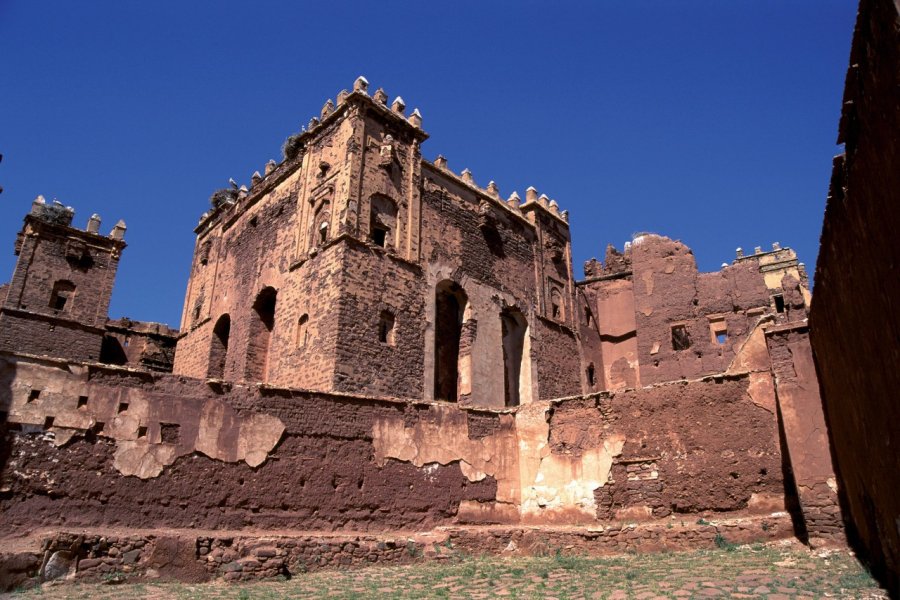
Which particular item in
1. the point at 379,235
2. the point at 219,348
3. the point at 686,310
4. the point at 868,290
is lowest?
the point at 868,290

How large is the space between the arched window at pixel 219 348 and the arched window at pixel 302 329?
484 cm

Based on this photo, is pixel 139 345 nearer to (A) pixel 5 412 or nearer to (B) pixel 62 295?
(B) pixel 62 295

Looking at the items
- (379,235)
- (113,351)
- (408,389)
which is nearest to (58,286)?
(113,351)

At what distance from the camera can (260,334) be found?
21.4 m

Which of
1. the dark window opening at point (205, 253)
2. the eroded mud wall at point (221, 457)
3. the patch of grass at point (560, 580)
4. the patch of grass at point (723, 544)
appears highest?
the dark window opening at point (205, 253)

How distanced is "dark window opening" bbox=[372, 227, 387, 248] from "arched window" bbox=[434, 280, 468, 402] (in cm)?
253

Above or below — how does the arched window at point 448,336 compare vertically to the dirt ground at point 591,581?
above

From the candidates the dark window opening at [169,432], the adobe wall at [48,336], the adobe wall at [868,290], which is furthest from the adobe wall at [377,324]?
the adobe wall at [48,336]

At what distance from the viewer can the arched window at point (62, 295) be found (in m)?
25.7

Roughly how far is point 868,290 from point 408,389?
1378cm

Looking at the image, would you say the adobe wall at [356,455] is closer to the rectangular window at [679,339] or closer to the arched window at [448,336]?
the arched window at [448,336]

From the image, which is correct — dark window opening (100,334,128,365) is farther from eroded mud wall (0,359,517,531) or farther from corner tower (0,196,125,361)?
eroded mud wall (0,359,517,531)

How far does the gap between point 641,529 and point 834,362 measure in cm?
494

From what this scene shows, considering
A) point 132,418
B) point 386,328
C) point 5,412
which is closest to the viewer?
point 5,412
